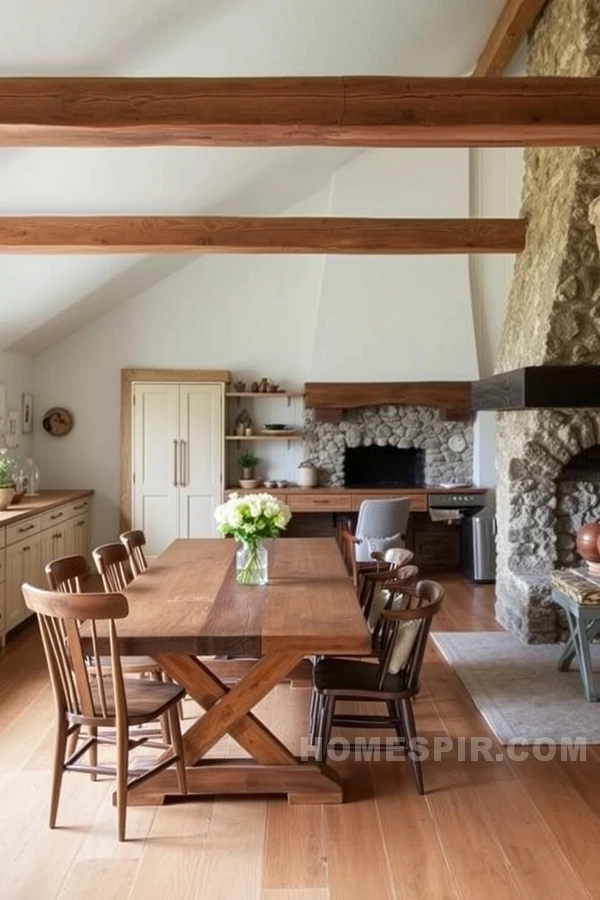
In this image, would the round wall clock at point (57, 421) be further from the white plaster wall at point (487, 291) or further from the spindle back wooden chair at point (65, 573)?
the spindle back wooden chair at point (65, 573)

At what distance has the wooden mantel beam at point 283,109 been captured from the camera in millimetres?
2957

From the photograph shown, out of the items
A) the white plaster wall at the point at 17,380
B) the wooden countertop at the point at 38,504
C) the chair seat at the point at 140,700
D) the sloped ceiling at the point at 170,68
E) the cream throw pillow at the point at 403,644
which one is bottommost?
the chair seat at the point at 140,700

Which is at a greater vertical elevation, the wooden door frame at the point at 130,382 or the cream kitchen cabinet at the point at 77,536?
the wooden door frame at the point at 130,382

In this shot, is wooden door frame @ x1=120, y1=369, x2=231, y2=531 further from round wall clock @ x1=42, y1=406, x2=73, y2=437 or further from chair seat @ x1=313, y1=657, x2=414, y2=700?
chair seat @ x1=313, y1=657, x2=414, y2=700

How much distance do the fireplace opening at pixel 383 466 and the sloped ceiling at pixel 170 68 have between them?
277 centimetres

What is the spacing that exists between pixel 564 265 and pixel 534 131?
1558 mm

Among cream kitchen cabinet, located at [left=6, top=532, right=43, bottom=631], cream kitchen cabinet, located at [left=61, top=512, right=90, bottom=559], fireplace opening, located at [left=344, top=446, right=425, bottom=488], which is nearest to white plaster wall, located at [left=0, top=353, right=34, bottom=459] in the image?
cream kitchen cabinet, located at [left=61, top=512, right=90, bottom=559]

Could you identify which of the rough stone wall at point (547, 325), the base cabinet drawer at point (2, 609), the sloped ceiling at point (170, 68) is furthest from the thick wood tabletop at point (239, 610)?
the sloped ceiling at point (170, 68)

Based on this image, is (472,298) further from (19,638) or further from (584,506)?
(19,638)

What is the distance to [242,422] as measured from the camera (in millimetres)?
7664

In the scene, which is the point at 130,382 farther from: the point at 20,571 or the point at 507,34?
the point at 507,34

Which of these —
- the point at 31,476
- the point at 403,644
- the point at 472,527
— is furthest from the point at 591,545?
the point at 31,476

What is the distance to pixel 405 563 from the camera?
3.71 meters

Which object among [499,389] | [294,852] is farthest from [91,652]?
[499,389]
